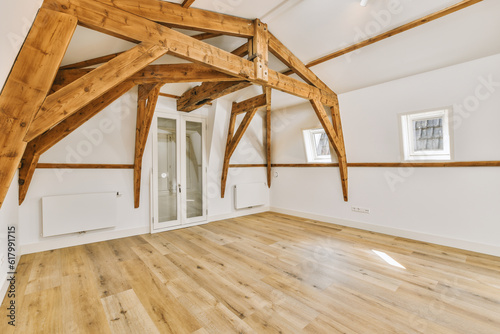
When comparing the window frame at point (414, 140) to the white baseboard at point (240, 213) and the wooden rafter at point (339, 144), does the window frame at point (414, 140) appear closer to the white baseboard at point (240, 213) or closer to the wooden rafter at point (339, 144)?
the wooden rafter at point (339, 144)

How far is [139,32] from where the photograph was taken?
6.97ft

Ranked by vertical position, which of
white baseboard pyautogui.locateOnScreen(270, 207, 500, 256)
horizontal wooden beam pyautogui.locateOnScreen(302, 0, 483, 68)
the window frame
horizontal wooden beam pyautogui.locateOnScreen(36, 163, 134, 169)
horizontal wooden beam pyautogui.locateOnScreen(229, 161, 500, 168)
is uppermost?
horizontal wooden beam pyautogui.locateOnScreen(302, 0, 483, 68)

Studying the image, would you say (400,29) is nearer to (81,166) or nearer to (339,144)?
(339,144)

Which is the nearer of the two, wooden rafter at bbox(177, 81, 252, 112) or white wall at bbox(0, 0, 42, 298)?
white wall at bbox(0, 0, 42, 298)

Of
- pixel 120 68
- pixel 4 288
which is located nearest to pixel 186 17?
pixel 120 68

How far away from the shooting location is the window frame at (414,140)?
3562mm

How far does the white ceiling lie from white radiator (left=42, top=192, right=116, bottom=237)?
2169mm

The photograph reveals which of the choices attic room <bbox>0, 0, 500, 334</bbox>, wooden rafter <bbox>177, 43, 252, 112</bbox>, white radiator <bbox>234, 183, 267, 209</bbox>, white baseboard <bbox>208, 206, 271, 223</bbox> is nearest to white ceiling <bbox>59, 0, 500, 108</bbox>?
attic room <bbox>0, 0, 500, 334</bbox>

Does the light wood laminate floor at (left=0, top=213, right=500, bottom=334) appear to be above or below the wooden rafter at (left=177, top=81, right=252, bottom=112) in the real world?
below

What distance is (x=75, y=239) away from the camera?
12.5ft

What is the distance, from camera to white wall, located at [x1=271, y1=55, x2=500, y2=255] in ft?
10.6

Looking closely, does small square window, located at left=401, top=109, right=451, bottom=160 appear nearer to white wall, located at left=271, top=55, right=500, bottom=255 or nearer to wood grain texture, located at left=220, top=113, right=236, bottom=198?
white wall, located at left=271, top=55, right=500, bottom=255

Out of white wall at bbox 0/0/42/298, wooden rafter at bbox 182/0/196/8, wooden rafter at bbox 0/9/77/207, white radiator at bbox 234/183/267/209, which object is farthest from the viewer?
white radiator at bbox 234/183/267/209

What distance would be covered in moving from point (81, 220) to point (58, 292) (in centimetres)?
166
